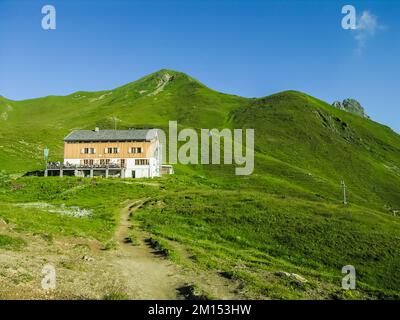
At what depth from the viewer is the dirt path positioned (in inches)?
779

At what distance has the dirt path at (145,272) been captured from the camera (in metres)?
19.8

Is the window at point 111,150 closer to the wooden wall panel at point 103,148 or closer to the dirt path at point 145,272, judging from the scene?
the wooden wall panel at point 103,148

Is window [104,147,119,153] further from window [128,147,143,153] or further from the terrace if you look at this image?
the terrace

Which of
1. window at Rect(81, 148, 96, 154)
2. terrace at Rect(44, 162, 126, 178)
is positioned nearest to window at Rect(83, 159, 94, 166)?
window at Rect(81, 148, 96, 154)

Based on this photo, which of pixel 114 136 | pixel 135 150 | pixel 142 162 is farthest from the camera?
pixel 114 136

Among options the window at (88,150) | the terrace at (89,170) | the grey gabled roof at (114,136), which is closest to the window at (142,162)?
the terrace at (89,170)

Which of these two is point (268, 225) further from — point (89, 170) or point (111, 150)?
point (111, 150)

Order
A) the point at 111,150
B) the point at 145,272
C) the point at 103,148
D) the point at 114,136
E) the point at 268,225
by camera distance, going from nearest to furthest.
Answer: the point at 145,272 → the point at 268,225 → the point at 111,150 → the point at 103,148 → the point at 114,136

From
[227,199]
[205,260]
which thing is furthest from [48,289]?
[227,199]

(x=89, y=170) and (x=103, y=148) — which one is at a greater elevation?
(x=103, y=148)

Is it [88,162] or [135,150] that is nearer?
[135,150]

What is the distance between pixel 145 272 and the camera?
2350 centimetres

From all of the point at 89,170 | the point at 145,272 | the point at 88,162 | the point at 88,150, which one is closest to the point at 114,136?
the point at 88,150

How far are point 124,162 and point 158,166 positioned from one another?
8928mm
